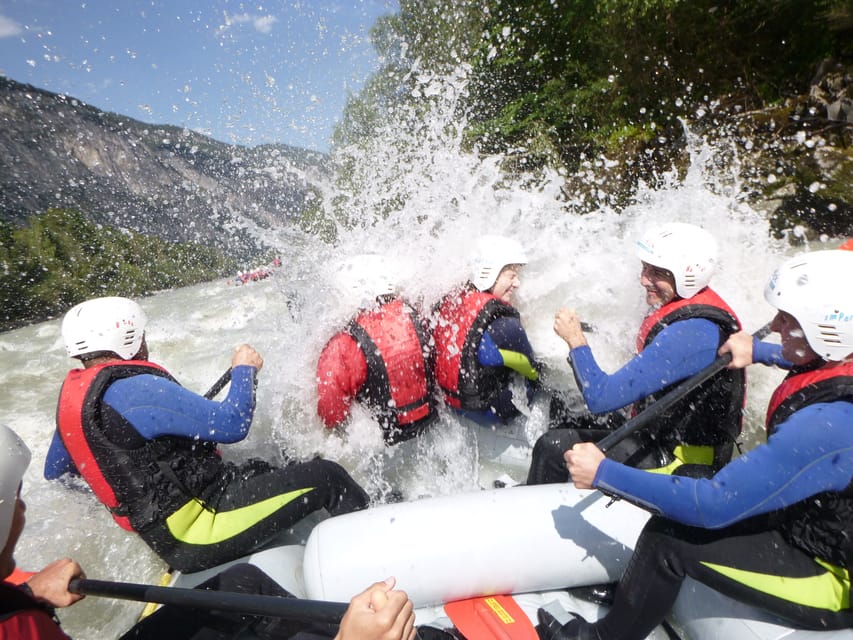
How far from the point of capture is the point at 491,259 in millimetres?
3322

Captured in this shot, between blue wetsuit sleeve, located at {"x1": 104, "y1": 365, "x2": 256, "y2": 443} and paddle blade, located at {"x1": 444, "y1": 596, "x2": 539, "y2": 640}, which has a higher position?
blue wetsuit sleeve, located at {"x1": 104, "y1": 365, "x2": 256, "y2": 443}

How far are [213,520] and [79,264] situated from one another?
113 ft

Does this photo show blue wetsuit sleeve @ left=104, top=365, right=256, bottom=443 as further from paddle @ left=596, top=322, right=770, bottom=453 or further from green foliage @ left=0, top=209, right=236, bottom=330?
green foliage @ left=0, top=209, right=236, bottom=330

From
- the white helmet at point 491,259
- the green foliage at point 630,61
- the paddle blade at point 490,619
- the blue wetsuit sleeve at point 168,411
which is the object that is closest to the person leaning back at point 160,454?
the blue wetsuit sleeve at point 168,411

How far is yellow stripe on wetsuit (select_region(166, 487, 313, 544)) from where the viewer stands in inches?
99.3

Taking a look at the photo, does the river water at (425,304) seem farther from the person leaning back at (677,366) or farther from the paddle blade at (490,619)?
the paddle blade at (490,619)

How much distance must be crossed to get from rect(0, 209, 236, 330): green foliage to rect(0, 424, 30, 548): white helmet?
2304cm

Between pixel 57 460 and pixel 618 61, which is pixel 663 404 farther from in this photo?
pixel 618 61

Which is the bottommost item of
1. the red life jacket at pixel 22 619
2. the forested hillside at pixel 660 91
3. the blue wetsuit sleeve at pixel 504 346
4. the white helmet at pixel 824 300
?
the red life jacket at pixel 22 619

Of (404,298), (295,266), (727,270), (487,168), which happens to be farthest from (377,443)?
(727,270)

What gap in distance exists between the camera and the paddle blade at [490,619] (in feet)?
7.74

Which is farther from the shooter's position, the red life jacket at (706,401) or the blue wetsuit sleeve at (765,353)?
the red life jacket at (706,401)

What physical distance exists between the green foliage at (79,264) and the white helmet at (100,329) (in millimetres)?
21784

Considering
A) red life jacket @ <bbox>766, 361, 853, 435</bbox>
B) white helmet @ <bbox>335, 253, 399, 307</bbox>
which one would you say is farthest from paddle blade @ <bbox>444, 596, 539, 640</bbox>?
white helmet @ <bbox>335, 253, 399, 307</bbox>
